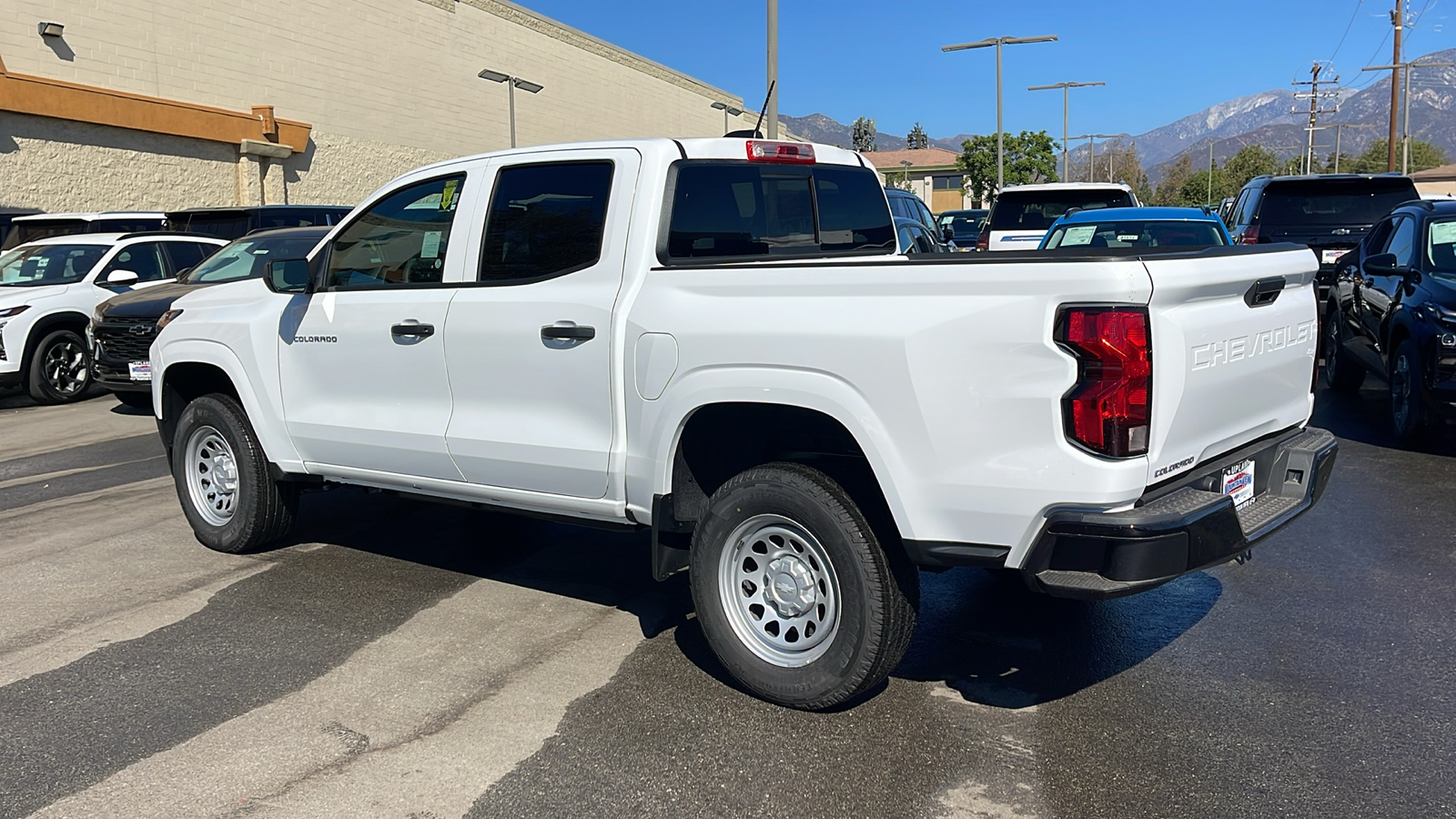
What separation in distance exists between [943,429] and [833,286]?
60cm

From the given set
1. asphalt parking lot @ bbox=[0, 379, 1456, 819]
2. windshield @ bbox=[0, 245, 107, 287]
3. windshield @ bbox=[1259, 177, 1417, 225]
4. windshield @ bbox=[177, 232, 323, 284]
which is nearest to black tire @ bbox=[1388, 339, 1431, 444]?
asphalt parking lot @ bbox=[0, 379, 1456, 819]

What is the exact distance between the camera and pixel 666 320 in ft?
14.3

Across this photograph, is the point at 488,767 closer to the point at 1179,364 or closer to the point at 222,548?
the point at 1179,364

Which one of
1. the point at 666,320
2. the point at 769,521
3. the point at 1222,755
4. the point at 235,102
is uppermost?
the point at 235,102

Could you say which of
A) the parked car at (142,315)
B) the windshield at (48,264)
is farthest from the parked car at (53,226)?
the parked car at (142,315)

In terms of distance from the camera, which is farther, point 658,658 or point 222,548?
point 222,548

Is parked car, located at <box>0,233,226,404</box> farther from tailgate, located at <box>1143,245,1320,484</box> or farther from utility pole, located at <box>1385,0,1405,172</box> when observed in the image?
utility pole, located at <box>1385,0,1405,172</box>

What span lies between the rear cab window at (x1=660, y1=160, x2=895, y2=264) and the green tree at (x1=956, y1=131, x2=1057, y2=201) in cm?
6595

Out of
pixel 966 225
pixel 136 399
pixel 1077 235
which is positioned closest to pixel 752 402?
pixel 1077 235

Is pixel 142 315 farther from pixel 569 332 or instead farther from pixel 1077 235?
pixel 1077 235

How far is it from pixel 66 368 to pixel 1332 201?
14.2 metres

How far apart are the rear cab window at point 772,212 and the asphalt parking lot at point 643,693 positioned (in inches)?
64.2

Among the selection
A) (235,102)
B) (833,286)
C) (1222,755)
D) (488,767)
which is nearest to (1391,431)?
(1222,755)

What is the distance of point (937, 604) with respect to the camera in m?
5.36
